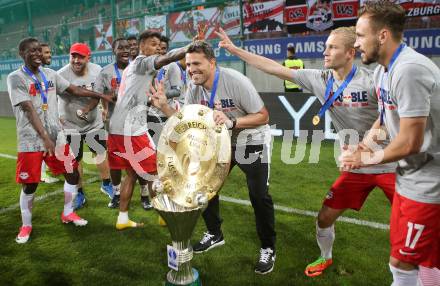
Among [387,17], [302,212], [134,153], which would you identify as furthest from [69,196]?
[387,17]

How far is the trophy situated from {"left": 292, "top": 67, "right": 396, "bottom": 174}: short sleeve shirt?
1194 millimetres

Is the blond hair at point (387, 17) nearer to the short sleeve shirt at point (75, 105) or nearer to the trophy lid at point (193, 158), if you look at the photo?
the trophy lid at point (193, 158)

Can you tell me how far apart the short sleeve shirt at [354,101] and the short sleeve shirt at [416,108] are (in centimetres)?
58

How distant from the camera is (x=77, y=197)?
5.32m

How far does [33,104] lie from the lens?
414cm

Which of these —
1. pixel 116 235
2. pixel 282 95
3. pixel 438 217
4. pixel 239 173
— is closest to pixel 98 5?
pixel 282 95

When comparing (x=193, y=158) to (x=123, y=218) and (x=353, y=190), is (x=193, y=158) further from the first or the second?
(x=123, y=218)

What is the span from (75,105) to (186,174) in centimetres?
370

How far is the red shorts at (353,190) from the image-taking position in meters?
3.08

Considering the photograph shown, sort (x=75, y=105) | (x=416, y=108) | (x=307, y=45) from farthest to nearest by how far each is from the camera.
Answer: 1. (x=307, y=45)
2. (x=75, y=105)
3. (x=416, y=108)

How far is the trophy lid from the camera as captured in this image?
2.26 metres

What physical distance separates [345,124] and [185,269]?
174cm

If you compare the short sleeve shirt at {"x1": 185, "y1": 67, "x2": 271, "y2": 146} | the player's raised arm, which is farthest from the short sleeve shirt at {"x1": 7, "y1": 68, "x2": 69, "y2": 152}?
the player's raised arm

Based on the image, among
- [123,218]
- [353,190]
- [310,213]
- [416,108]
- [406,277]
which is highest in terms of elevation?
[416,108]
